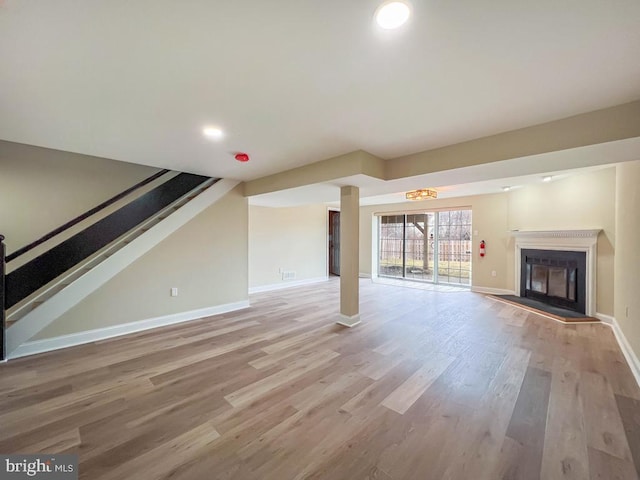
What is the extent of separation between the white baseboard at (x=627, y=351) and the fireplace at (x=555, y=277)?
0.73m

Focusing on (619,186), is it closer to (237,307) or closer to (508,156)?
(508,156)

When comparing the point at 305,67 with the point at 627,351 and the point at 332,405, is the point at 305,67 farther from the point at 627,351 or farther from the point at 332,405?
the point at 627,351

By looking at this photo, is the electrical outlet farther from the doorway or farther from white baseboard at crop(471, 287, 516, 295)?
white baseboard at crop(471, 287, 516, 295)

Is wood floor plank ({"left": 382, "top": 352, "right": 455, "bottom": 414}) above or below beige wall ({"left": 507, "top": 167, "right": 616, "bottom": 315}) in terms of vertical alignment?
below

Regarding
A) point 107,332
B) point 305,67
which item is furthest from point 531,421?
point 107,332

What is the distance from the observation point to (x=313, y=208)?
7.69 meters

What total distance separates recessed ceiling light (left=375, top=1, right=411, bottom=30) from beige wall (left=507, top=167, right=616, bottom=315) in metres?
4.98

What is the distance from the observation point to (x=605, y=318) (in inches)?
159

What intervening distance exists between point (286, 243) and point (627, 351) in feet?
20.1

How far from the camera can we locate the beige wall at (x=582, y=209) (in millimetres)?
4047

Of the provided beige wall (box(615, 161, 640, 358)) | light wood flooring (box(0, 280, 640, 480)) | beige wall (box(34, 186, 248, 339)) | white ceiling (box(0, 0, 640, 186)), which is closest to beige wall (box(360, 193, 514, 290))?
beige wall (box(615, 161, 640, 358))

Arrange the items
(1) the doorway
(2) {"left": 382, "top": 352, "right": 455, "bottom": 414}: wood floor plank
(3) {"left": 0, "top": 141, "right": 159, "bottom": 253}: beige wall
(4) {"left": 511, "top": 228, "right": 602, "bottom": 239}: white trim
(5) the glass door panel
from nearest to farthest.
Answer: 1. (2) {"left": 382, "top": 352, "right": 455, "bottom": 414}: wood floor plank
2. (3) {"left": 0, "top": 141, "right": 159, "bottom": 253}: beige wall
3. (4) {"left": 511, "top": 228, "right": 602, "bottom": 239}: white trim
4. (5) the glass door panel
5. (1) the doorway

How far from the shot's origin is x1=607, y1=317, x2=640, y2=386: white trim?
243 centimetres

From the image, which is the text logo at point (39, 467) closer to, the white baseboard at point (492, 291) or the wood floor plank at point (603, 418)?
the wood floor plank at point (603, 418)
